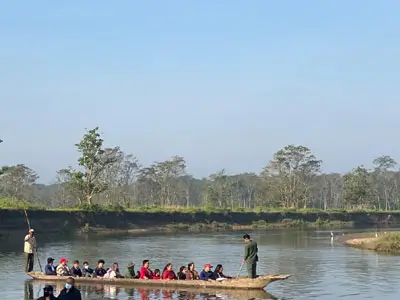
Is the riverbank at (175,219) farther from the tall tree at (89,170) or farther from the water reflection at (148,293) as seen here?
the water reflection at (148,293)

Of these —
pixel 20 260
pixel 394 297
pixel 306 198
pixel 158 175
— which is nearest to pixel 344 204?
pixel 306 198

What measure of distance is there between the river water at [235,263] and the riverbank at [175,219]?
4.03 m

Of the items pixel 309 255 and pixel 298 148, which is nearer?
pixel 309 255

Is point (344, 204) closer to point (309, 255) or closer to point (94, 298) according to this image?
point (309, 255)

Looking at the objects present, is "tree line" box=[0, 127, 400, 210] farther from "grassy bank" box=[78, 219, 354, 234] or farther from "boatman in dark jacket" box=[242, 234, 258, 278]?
A: "boatman in dark jacket" box=[242, 234, 258, 278]

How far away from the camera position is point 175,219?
70.6 m

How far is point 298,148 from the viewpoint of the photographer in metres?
97.2

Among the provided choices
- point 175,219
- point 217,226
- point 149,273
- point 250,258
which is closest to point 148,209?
point 175,219

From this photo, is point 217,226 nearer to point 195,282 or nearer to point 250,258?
point 195,282

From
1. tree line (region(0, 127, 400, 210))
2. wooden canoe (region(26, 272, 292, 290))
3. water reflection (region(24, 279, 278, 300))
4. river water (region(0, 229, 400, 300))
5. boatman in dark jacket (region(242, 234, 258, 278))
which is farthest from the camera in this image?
tree line (region(0, 127, 400, 210))

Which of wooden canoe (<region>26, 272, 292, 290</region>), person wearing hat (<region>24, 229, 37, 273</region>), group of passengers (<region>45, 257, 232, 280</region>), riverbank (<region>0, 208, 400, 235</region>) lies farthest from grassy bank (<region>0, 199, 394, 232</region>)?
wooden canoe (<region>26, 272, 292, 290</region>)

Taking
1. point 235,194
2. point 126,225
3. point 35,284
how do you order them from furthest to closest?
1. point 235,194
2. point 126,225
3. point 35,284

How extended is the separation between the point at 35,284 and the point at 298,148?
77.0 meters

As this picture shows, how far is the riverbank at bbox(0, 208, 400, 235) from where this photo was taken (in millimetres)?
57844
